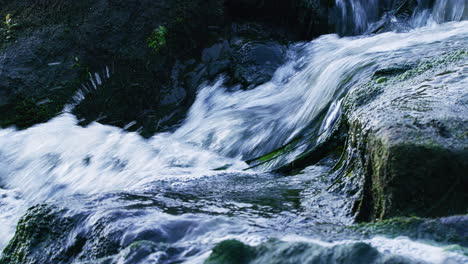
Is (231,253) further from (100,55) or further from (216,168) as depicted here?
(100,55)

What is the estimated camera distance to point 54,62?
7578mm

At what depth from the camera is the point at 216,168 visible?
564 centimetres

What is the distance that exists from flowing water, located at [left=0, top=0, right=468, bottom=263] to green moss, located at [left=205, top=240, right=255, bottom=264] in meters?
0.20

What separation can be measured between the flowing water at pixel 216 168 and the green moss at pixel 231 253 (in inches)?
7.8

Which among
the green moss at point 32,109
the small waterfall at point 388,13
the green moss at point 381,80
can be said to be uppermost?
the small waterfall at point 388,13

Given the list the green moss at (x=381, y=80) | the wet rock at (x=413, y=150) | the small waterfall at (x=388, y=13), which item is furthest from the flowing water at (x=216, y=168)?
the green moss at (x=381, y=80)

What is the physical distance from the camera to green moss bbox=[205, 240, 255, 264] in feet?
7.61

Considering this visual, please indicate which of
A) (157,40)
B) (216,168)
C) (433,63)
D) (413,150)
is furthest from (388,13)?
(413,150)

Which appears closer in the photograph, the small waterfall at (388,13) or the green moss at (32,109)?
the green moss at (32,109)

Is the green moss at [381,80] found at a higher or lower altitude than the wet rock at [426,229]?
higher

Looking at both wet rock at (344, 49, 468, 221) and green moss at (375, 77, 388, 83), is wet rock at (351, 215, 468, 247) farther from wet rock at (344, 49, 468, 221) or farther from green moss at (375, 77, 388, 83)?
green moss at (375, 77, 388, 83)

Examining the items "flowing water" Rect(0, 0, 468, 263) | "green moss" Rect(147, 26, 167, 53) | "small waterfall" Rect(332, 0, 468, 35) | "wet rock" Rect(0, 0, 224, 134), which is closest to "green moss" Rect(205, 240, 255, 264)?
"flowing water" Rect(0, 0, 468, 263)

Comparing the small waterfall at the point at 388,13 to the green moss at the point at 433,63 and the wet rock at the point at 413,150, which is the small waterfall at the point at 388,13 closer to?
the green moss at the point at 433,63

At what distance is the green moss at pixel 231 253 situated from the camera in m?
2.32
